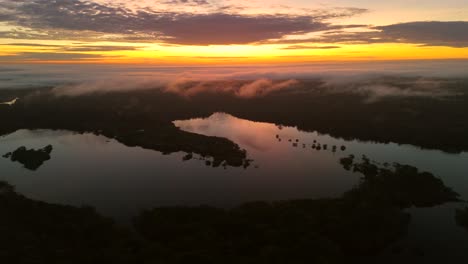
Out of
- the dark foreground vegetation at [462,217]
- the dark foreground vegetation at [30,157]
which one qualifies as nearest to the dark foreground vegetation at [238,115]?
the dark foreground vegetation at [30,157]

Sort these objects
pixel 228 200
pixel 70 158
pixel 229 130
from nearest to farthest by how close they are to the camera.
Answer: pixel 228 200, pixel 70 158, pixel 229 130

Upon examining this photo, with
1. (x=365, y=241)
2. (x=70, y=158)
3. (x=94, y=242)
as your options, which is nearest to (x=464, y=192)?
(x=365, y=241)

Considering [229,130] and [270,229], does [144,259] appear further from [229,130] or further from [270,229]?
[229,130]

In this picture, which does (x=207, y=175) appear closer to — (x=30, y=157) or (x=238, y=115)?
(x=30, y=157)

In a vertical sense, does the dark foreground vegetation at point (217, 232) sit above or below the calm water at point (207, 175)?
above

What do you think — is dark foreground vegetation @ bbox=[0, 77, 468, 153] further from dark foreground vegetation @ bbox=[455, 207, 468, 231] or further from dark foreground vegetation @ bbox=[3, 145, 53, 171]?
dark foreground vegetation @ bbox=[455, 207, 468, 231]

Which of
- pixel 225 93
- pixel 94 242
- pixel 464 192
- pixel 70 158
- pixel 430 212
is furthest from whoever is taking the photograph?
pixel 225 93

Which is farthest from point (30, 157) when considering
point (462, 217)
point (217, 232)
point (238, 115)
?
point (238, 115)

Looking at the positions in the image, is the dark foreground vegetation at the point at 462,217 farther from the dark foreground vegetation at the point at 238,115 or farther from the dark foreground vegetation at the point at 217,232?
the dark foreground vegetation at the point at 238,115
